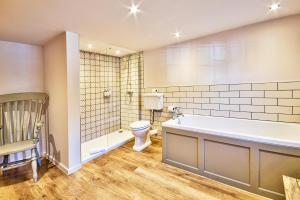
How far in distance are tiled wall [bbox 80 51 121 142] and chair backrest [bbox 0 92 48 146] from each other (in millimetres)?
816

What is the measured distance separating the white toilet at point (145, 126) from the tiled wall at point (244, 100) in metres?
0.36

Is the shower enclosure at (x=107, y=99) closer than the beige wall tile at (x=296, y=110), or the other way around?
the beige wall tile at (x=296, y=110)

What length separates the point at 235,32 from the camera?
245 cm

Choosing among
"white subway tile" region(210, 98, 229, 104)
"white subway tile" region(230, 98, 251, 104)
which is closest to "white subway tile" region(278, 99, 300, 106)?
"white subway tile" region(230, 98, 251, 104)

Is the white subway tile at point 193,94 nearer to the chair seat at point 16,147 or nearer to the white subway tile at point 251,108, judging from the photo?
the white subway tile at point 251,108

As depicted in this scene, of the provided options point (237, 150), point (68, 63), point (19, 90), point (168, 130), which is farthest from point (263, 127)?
point (19, 90)

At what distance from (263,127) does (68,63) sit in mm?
3132

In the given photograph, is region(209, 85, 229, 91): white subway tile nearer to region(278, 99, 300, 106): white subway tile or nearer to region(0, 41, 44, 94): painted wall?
region(278, 99, 300, 106): white subway tile

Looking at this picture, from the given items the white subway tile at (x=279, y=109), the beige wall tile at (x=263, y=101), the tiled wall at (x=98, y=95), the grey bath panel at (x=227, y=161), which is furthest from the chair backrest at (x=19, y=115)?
the white subway tile at (x=279, y=109)

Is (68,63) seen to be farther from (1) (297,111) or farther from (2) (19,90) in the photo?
(1) (297,111)

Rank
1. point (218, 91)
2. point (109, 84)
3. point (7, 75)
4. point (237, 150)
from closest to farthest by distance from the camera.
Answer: point (237, 150) → point (7, 75) → point (218, 91) → point (109, 84)

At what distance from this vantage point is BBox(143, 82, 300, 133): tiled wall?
6.91 ft

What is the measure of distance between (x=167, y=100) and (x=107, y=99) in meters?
1.51

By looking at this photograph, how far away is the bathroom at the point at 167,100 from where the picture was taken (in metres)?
1.71
